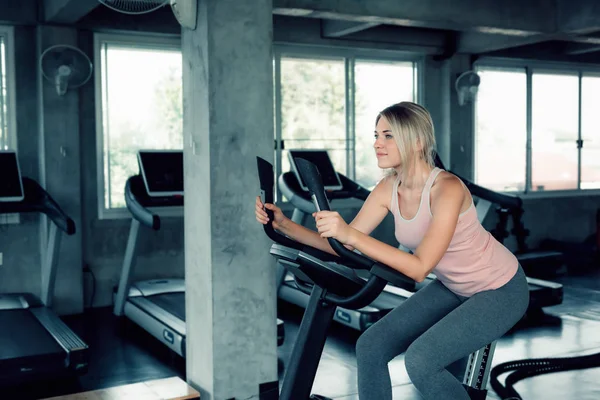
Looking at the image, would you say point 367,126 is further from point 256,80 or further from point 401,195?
point 401,195

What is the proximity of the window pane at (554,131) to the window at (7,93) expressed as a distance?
247 inches

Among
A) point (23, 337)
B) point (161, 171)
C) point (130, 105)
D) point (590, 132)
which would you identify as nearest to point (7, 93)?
point (130, 105)

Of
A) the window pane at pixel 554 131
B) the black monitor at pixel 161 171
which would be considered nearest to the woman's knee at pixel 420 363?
the black monitor at pixel 161 171

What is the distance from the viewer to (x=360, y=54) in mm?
7832

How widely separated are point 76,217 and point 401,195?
4484 millimetres

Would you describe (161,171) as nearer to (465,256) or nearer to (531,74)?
(465,256)

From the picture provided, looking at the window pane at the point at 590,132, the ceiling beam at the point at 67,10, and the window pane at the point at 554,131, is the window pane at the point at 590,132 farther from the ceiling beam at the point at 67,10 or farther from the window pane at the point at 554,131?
the ceiling beam at the point at 67,10

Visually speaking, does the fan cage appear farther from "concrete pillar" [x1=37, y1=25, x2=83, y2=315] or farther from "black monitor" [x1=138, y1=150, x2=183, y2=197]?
"concrete pillar" [x1=37, y1=25, x2=83, y2=315]

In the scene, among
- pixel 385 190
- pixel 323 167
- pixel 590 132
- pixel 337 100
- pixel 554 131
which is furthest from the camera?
pixel 590 132

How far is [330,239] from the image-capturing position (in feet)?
6.59

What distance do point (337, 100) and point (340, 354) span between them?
3.63 meters

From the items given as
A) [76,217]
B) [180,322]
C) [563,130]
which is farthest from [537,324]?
[563,130]

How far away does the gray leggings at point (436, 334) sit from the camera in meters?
2.16

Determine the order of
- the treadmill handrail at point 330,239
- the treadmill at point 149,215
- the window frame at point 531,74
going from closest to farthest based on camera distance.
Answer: the treadmill handrail at point 330,239 → the treadmill at point 149,215 → the window frame at point 531,74
